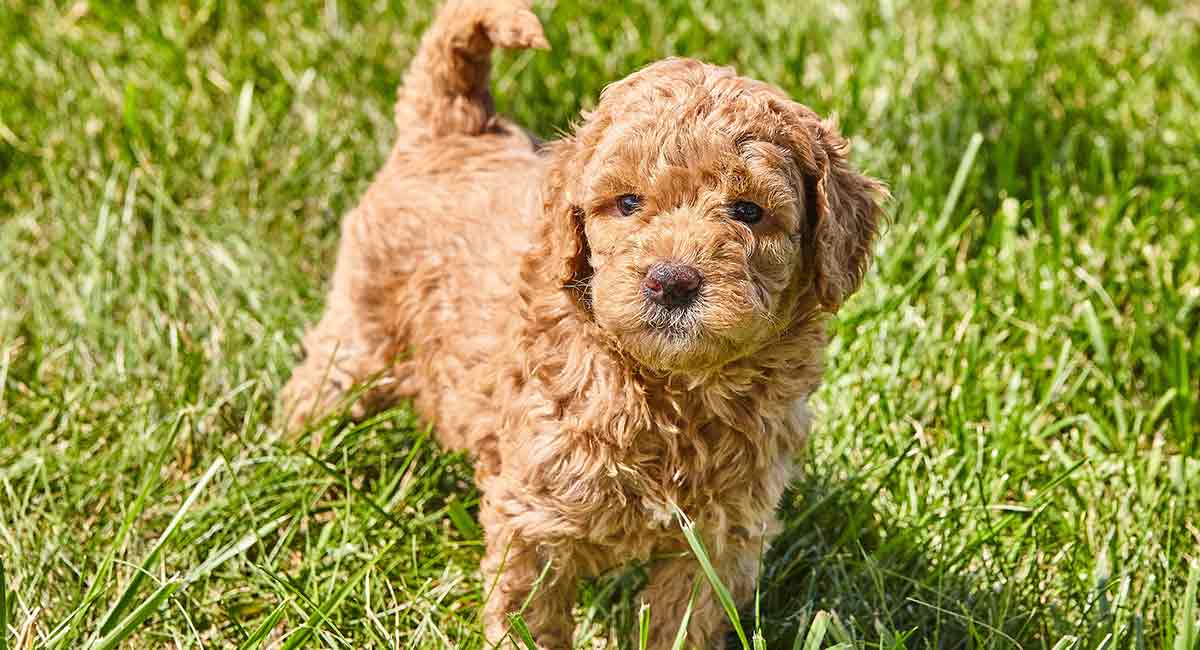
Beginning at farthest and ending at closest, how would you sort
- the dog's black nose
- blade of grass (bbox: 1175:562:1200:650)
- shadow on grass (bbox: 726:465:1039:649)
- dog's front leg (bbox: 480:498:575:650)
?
shadow on grass (bbox: 726:465:1039:649)
dog's front leg (bbox: 480:498:575:650)
blade of grass (bbox: 1175:562:1200:650)
the dog's black nose

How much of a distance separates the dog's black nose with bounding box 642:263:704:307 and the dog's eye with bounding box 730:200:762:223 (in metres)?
0.23

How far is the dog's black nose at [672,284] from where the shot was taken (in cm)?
300

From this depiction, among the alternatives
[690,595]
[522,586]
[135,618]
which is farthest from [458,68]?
[135,618]

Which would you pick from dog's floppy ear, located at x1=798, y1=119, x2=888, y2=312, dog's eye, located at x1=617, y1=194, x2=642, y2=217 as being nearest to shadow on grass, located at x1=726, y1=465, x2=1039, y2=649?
dog's floppy ear, located at x1=798, y1=119, x2=888, y2=312

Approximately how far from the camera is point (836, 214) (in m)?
3.34

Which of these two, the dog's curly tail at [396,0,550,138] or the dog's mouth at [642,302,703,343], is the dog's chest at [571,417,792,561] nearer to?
the dog's mouth at [642,302,703,343]

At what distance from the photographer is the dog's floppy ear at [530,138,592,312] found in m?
3.34

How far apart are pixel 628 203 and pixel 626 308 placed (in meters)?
0.30

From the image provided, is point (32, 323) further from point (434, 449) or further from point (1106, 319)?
point (1106, 319)

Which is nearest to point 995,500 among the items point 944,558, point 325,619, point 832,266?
point 944,558

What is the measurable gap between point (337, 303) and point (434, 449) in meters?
0.60

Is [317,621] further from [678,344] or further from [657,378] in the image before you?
[678,344]

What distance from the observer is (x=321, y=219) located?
5.57 m

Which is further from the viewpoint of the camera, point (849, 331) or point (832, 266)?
point (849, 331)
